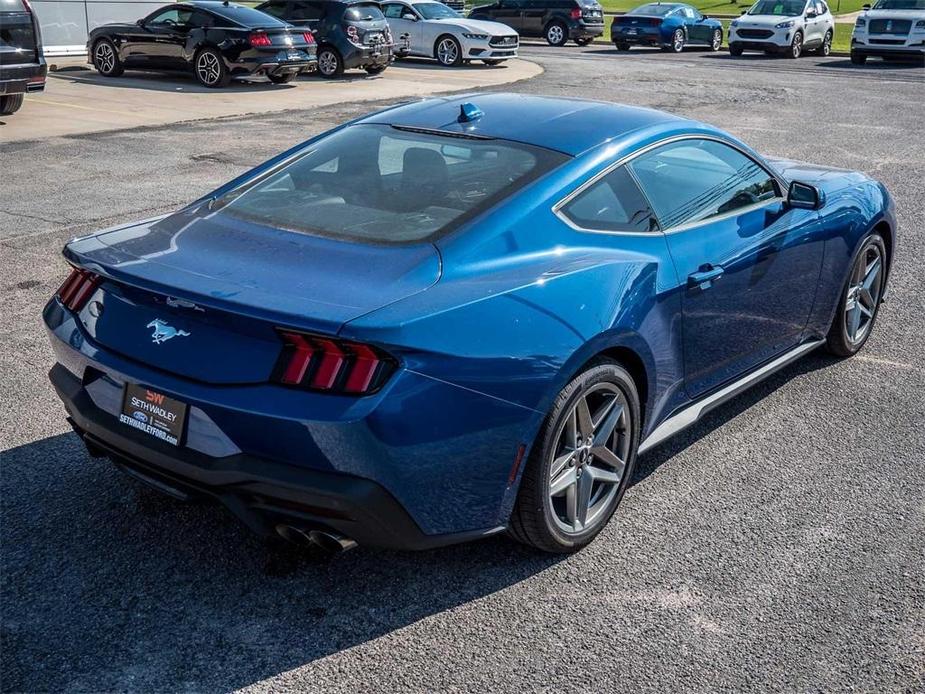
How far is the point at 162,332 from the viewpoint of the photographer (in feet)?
11.4

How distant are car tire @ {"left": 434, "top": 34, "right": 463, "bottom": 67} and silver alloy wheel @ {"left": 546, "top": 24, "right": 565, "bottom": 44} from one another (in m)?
9.08

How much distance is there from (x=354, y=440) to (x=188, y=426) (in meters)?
0.56

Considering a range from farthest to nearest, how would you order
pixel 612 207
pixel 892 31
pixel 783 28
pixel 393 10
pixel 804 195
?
pixel 783 28, pixel 892 31, pixel 393 10, pixel 804 195, pixel 612 207

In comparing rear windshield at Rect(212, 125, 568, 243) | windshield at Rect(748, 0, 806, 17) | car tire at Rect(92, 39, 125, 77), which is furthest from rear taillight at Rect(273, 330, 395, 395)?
windshield at Rect(748, 0, 806, 17)

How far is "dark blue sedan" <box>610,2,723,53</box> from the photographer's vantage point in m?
33.4

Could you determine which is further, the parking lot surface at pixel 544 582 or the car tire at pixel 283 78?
the car tire at pixel 283 78

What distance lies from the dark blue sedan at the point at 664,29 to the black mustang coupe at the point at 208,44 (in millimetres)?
15670

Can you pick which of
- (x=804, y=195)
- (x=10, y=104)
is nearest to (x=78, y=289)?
(x=804, y=195)

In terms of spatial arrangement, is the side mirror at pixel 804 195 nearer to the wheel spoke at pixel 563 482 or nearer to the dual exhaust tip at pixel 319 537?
the wheel spoke at pixel 563 482

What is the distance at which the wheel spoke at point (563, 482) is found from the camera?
380cm

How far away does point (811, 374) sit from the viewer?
594 cm

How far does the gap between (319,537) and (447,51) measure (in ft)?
79.6

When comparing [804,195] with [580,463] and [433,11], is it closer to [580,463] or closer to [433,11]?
[580,463]

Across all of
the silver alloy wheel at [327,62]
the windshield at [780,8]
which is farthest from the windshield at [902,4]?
the silver alloy wheel at [327,62]
